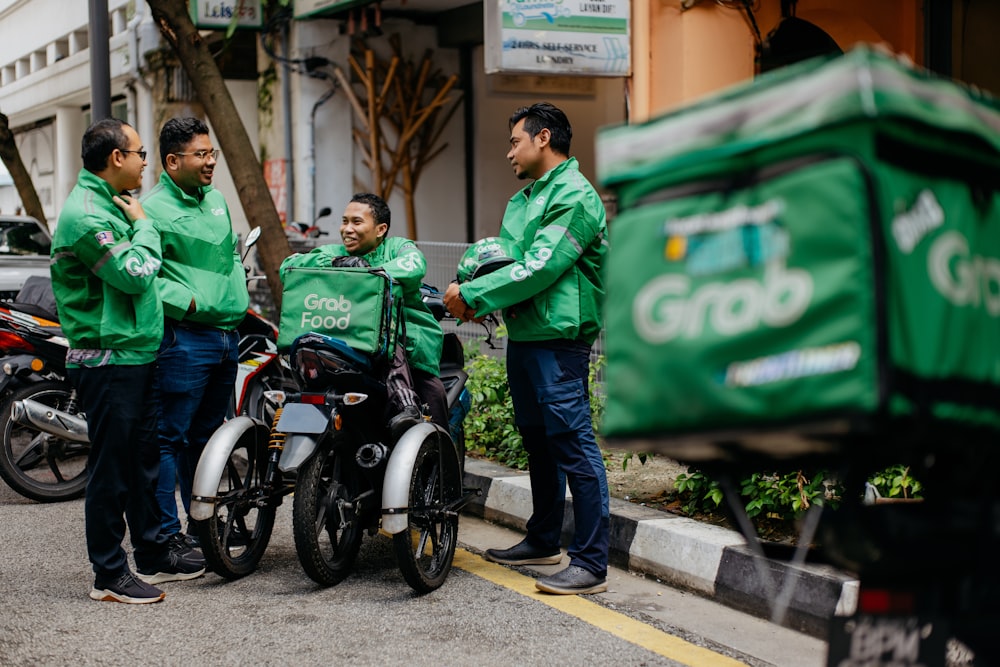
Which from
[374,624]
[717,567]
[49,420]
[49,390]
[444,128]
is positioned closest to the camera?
[374,624]

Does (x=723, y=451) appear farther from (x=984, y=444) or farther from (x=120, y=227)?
(x=120, y=227)

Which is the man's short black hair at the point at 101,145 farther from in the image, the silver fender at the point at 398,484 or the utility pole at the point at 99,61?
the utility pole at the point at 99,61

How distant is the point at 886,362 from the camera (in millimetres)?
1878

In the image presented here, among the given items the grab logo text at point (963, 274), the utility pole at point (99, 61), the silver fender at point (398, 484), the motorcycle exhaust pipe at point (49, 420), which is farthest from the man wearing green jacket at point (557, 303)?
the utility pole at point (99, 61)

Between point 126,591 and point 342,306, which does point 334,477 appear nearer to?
point 342,306

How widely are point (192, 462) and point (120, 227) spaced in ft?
4.36

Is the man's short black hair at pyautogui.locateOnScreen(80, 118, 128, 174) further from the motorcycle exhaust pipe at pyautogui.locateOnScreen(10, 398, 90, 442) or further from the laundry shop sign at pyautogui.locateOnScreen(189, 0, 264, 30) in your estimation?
the laundry shop sign at pyautogui.locateOnScreen(189, 0, 264, 30)

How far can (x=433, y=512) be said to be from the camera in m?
5.10

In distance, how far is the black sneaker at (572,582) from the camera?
16.4ft

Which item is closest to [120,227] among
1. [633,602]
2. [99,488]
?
[99,488]

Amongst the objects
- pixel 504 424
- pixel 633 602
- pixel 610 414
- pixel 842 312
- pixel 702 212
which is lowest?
pixel 633 602

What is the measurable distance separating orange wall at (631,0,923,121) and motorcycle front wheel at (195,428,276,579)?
5003 mm

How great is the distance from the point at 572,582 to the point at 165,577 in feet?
5.57

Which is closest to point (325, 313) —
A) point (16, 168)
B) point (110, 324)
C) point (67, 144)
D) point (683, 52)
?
point (110, 324)
